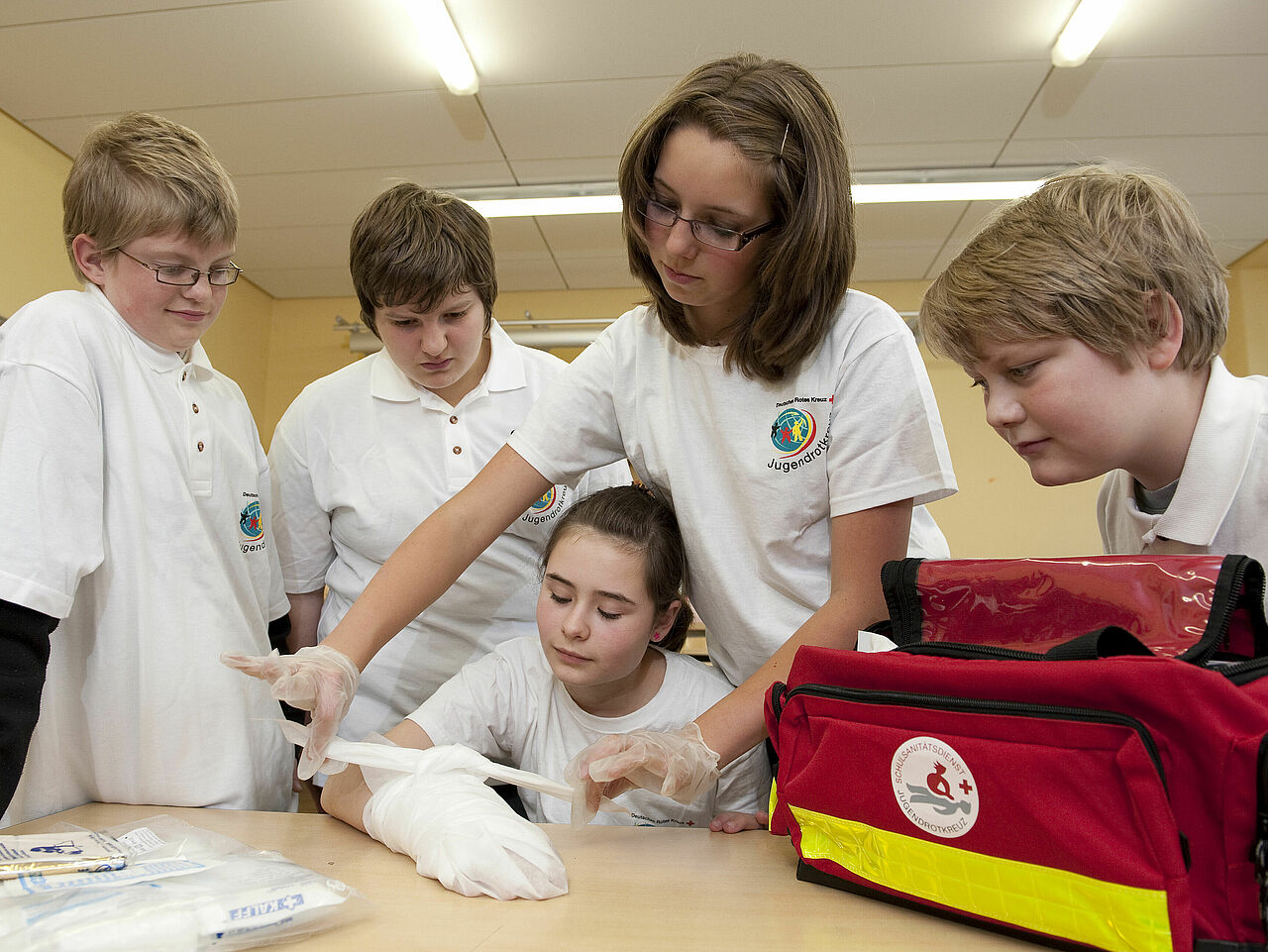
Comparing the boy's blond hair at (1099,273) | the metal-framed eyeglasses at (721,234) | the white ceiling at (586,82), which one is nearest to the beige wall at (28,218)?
the white ceiling at (586,82)

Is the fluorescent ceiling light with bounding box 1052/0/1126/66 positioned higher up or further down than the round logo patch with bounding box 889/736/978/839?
higher up

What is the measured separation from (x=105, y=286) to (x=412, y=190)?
1.55 feet

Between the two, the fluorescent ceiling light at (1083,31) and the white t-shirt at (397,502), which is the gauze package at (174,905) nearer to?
the white t-shirt at (397,502)

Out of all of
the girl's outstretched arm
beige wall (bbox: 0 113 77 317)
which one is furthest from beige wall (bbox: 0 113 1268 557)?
the girl's outstretched arm

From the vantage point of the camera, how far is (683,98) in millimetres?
950

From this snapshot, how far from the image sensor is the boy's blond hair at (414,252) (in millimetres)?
1281

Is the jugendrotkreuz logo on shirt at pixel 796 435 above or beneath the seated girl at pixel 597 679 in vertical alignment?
above

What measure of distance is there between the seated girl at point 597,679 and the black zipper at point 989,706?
392 millimetres

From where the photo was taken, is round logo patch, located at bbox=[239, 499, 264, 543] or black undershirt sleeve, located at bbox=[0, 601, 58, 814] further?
round logo patch, located at bbox=[239, 499, 264, 543]

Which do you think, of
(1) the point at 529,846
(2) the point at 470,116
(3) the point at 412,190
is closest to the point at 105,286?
(3) the point at 412,190

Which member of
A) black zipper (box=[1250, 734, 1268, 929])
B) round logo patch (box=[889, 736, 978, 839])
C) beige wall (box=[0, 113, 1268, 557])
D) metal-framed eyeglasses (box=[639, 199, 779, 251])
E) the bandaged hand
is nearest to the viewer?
black zipper (box=[1250, 734, 1268, 929])

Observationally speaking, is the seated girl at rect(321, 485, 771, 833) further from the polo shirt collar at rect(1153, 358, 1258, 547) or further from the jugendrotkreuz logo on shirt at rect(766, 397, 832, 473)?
the polo shirt collar at rect(1153, 358, 1258, 547)

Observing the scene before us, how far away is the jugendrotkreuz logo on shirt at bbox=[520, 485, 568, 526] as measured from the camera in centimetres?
136

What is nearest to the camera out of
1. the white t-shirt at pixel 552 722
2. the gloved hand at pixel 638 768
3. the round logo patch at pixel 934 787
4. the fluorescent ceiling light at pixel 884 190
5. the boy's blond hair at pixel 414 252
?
the round logo patch at pixel 934 787
